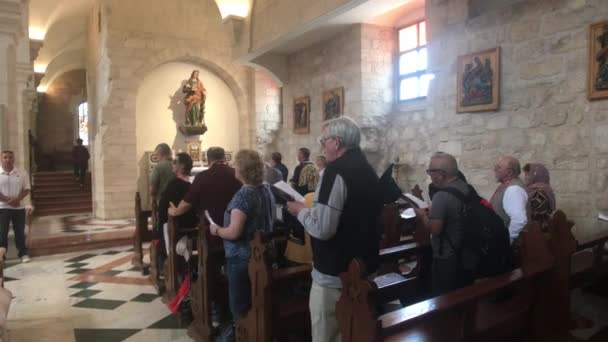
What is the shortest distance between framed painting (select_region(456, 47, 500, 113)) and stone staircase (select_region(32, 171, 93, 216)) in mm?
10829

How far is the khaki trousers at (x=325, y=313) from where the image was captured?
2.13 meters

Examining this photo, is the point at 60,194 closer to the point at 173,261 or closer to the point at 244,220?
the point at 173,261

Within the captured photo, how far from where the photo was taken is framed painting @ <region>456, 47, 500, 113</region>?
4.91 m

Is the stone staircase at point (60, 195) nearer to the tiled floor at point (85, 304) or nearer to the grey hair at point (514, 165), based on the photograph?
the tiled floor at point (85, 304)

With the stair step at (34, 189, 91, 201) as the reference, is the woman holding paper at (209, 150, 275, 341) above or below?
above

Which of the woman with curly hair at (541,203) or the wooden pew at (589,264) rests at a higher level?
the woman with curly hair at (541,203)

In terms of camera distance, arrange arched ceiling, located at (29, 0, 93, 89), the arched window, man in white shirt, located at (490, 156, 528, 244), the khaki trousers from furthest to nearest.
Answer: the arched window, arched ceiling, located at (29, 0, 93, 89), man in white shirt, located at (490, 156, 528, 244), the khaki trousers

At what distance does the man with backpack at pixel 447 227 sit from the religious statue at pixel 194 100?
9245mm

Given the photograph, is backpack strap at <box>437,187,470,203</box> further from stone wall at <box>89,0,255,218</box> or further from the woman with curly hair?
stone wall at <box>89,0,255,218</box>

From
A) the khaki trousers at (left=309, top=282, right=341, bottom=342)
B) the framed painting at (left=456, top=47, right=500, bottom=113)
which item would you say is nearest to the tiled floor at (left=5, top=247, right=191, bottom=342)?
the khaki trousers at (left=309, top=282, right=341, bottom=342)

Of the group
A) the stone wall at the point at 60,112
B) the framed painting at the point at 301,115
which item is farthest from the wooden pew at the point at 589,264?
the stone wall at the point at 60,112

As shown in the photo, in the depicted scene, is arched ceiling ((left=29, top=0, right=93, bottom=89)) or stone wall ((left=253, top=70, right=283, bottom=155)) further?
arched ceiling ((left=29, top=0, right=93, bottom=89))

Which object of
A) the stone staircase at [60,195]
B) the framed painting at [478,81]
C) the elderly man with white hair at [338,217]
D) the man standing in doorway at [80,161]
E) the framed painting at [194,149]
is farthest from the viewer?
the man standing in doorway at [80,161]

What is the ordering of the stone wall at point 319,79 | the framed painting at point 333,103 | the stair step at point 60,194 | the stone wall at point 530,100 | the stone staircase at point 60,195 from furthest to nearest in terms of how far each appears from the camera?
the stair step at point 60,194 < the stone staircase at point 60,195 < the framed painting at point 333,103 < the stone wall at point 319,79 < the stone wall at point 530,100
